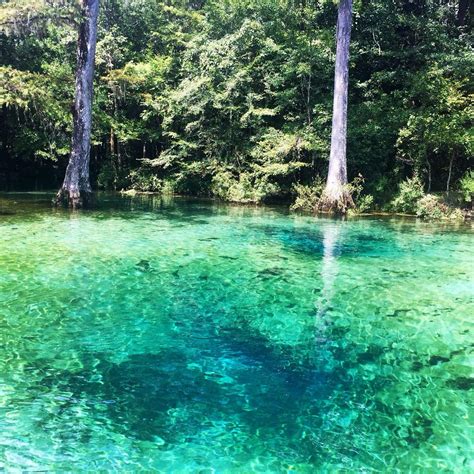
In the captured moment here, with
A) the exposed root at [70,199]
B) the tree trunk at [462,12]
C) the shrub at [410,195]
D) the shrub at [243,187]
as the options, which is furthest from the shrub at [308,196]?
the tree trunk at [462,12]

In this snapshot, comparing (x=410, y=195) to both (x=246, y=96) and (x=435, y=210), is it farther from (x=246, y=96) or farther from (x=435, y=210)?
(x=246, y=96)

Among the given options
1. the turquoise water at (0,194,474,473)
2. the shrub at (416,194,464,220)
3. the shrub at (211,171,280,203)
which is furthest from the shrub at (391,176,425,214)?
the turquoise water at (0,194,474,473)

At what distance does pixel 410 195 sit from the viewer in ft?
58.9

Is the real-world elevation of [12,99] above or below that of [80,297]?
above

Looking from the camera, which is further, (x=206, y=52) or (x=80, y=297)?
(x=206, y=52)

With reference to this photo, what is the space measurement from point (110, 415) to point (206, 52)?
22.1m

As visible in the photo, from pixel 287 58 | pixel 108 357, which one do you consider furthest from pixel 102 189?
pixel 108 357

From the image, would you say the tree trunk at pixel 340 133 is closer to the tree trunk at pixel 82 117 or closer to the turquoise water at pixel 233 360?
the turquoise water at pixel 233 360

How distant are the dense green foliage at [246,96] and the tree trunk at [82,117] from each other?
2.78 ft

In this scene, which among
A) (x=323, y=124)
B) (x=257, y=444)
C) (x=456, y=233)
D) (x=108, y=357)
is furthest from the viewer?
(x=323, y=124)

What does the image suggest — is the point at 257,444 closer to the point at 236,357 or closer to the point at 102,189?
the point at 236,357

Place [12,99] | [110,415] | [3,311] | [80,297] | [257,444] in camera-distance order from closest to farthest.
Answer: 1. [257,444]
2. [110,415]
3. [3,311]
4. [80,297]
5. [12,99]

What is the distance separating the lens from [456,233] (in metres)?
13.9

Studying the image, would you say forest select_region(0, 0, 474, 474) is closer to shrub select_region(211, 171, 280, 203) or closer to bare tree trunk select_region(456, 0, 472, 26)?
shrub select_region(211, 171, 280, 203)
